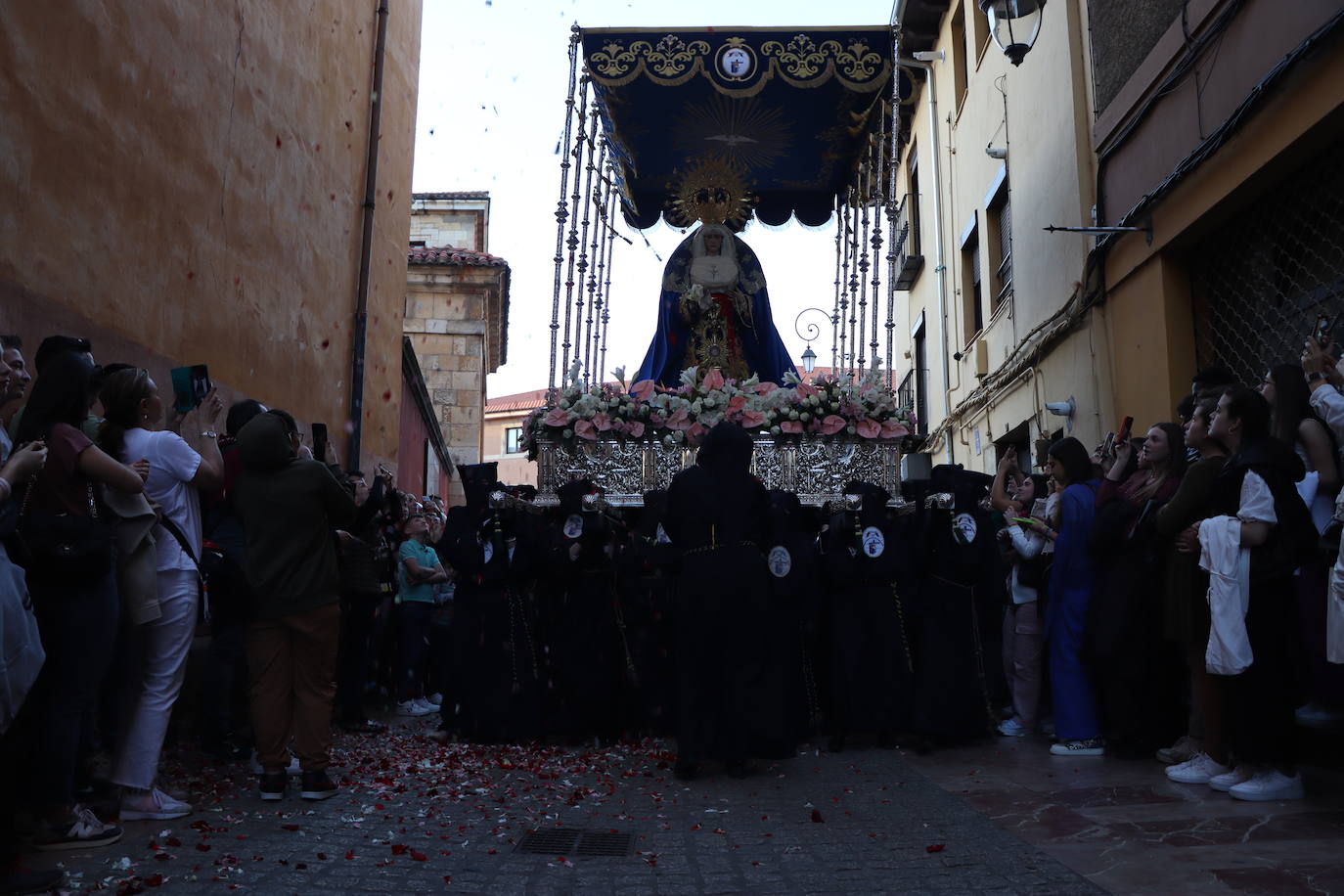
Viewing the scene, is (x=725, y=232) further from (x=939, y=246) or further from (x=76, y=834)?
(x=76, y=834)

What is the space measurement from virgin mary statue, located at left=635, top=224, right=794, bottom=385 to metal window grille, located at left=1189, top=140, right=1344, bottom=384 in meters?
3.88

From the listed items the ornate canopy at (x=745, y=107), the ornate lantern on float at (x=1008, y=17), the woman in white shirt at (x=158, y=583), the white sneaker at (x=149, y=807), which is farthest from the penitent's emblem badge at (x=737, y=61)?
the white sneaker at (x=149, y=807)

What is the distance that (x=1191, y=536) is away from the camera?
503 cm

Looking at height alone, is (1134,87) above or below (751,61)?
below

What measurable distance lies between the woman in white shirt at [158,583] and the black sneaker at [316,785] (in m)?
0.52

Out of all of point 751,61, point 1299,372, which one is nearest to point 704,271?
point 751,61

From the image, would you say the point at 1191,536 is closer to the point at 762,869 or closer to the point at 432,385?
the point at 762,869

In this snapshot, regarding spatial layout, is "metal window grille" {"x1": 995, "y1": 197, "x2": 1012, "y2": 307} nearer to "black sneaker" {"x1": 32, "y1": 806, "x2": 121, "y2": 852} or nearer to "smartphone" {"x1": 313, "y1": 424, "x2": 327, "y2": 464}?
"smartphone" {"x1": 313, "y1": 424, "x2": 327, "y2": 464}

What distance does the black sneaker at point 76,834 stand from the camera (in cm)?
382

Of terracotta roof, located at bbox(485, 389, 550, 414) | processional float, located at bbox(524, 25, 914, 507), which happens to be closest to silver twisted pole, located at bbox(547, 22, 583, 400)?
processional float, located at bbox(524, 25, 914, 507)

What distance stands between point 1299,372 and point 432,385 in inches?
696

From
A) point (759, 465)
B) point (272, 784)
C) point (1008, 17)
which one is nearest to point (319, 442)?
point (272, 784)

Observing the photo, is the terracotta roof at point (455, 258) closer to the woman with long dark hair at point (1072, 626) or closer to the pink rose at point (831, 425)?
the pink rose at point (831, 425)

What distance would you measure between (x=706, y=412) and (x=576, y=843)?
4.86 metres
